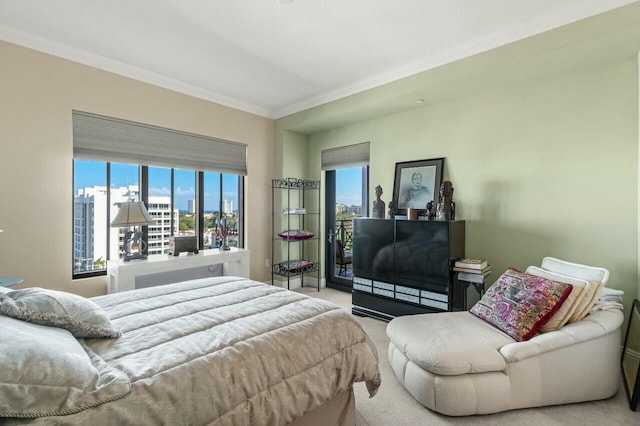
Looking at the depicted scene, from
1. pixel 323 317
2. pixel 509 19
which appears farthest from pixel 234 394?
pixel 509 19

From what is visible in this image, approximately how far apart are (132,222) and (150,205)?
0.69 metres

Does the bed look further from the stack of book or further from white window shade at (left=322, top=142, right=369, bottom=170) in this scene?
white window shade at (left=322, top=142, right=369, bottom=170)

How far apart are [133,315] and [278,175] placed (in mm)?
3356

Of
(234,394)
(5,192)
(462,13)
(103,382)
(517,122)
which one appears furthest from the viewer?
(517,122)

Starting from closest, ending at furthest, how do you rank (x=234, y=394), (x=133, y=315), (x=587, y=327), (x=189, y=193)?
(x=234, y=394), (x=133, y=315), (x=587, y=327), (x=189, y=193)

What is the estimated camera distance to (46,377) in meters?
0.91

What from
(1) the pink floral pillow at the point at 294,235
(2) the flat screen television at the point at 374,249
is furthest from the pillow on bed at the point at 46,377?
(1) the pink floral pillow at the point at 294,235

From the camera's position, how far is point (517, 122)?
304 centimetres

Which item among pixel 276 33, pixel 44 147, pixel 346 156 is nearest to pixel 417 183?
pixel 346 156

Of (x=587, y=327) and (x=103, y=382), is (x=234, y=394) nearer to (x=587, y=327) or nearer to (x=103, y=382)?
(x=103, y=382)

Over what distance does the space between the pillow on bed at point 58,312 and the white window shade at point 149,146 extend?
2301 millimetres

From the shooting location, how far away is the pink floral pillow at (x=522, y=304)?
1988 millimetres

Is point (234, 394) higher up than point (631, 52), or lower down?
lower down

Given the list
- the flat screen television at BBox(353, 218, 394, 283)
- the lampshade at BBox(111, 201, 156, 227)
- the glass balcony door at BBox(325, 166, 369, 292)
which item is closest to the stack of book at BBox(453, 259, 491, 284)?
the flat screen television at BBox(353, 218, 394, 283)
